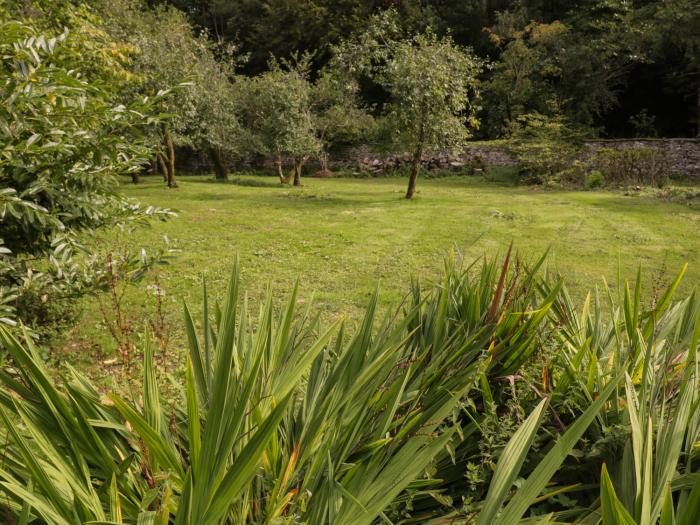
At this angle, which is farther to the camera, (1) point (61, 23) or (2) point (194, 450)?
(1) point (61, 23)

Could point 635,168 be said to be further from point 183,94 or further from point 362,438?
point 362,438

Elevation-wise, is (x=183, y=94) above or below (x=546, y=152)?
above

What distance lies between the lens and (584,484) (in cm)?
153

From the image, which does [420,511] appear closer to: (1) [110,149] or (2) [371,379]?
(2) [371,379]

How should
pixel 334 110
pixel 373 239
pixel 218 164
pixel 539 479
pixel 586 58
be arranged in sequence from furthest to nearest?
pixel 586 58
pixel 334 110
pixel 218 164
pixel 373 239
pixel 539 479

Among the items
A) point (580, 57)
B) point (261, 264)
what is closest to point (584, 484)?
point (261, 264)

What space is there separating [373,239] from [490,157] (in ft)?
54.0

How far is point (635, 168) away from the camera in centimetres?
1744

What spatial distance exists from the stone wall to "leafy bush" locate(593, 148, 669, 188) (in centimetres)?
115

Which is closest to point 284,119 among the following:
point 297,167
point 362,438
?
point 297,167

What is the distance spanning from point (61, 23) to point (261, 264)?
5216 millimetres

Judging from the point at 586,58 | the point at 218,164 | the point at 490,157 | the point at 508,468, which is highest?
the point at 586,58

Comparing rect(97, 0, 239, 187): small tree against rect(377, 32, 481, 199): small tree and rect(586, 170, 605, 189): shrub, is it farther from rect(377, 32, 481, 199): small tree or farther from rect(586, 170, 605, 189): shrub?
rect(586, 170, 605, 189): shrub

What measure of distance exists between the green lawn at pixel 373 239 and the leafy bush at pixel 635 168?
A: 7.66 feet
